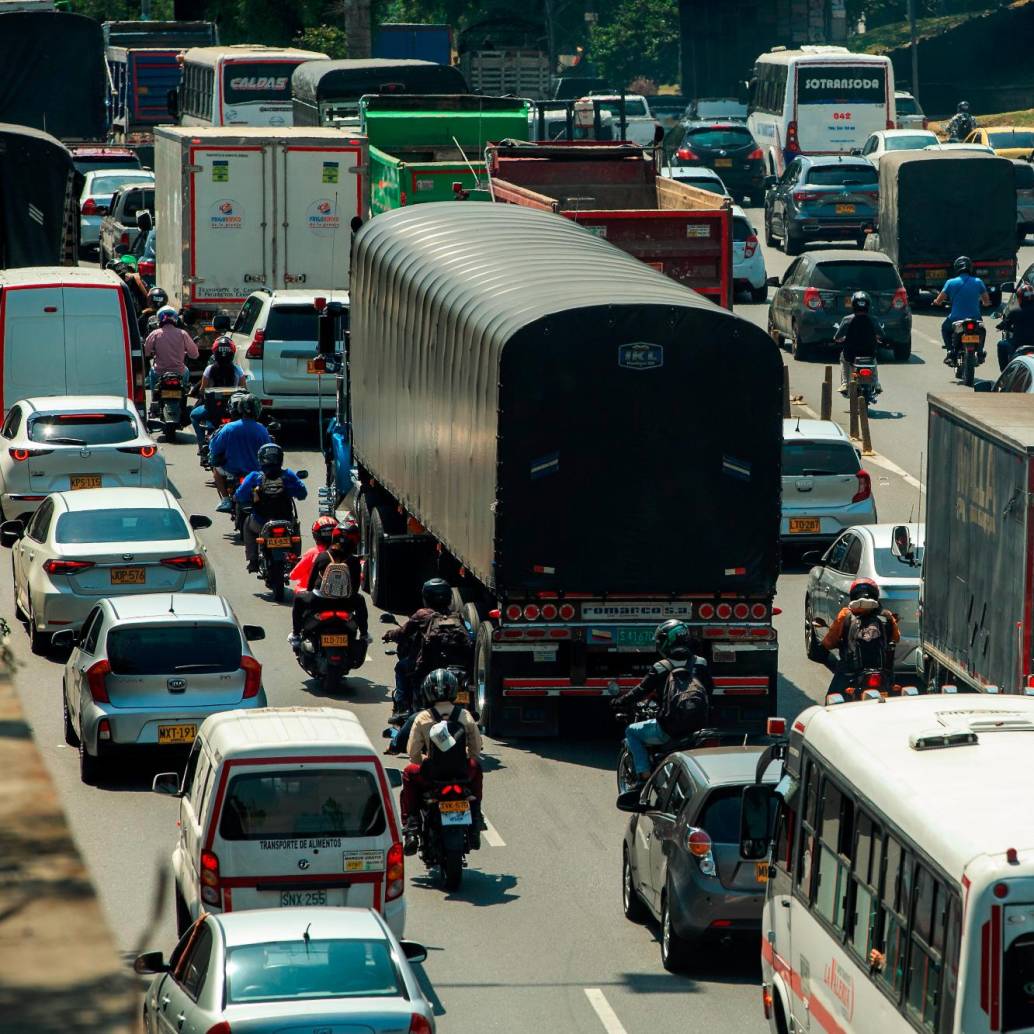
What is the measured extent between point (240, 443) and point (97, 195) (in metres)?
26.5

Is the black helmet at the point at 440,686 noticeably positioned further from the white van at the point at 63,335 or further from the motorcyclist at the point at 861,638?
the white van at the point at 63,335

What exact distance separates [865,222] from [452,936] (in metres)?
35.7

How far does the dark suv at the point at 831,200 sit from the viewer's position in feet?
156

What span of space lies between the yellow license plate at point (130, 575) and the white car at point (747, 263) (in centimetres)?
2240

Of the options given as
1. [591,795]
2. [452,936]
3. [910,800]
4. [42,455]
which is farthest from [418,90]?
[910,800]

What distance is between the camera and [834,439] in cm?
2527

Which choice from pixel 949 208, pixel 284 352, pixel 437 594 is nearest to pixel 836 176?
pixel 949 208

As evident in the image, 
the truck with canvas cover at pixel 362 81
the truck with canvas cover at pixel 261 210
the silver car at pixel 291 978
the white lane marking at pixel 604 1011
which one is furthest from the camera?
the truck with canvas cover at pixel 362 81

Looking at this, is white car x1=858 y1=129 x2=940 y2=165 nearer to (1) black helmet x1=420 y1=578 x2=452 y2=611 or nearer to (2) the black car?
(2) the black car

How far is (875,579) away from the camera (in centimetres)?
2045

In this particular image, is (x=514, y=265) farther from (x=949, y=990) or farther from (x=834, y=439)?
(x=949, y=990)

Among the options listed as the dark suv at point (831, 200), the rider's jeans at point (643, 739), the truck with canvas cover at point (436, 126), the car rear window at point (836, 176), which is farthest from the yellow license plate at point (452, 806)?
the car rear window at point (836, 176)

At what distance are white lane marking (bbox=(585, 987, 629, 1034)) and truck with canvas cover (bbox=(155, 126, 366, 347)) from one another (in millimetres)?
22169

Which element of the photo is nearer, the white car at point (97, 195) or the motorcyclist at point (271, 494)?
the motorcyclist at point (271, 494)
